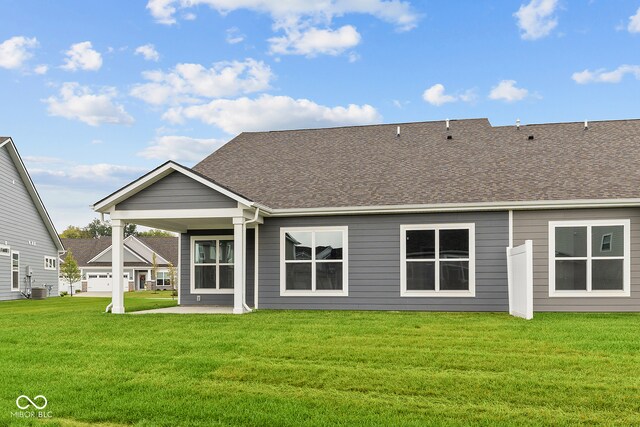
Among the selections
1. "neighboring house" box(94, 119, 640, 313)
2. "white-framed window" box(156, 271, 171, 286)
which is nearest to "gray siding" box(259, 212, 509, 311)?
"neighboring house" box(94, 119, 640, 313)

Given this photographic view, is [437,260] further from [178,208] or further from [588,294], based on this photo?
[178,208]

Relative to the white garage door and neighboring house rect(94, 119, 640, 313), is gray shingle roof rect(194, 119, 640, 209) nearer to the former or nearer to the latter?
neighboring house rect(94, 119, 640, 313)

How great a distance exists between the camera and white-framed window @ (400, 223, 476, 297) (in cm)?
1354

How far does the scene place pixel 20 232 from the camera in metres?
25.2

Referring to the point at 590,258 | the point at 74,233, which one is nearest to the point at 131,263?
the point at 590,258

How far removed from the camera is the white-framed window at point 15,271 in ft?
80.5

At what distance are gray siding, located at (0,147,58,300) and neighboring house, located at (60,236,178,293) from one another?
19.0m

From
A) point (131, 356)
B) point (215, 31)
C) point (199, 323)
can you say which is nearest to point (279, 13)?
point (215, 31)

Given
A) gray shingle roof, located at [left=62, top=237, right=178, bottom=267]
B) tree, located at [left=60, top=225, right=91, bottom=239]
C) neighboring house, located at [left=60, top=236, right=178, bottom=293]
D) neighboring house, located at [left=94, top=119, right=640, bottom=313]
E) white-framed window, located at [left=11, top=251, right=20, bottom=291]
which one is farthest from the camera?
tree, located at [left=60, top=225, right=91, bottom=239]

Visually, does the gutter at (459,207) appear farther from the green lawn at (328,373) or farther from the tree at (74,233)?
the tree at (74,233)

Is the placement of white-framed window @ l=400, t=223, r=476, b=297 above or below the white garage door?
above

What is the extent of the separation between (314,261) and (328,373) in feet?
25.7

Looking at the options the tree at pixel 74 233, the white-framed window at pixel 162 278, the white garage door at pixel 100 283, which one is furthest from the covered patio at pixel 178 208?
the tree at pixel 74 233

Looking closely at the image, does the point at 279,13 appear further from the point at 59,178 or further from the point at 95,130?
the point at 59,178
